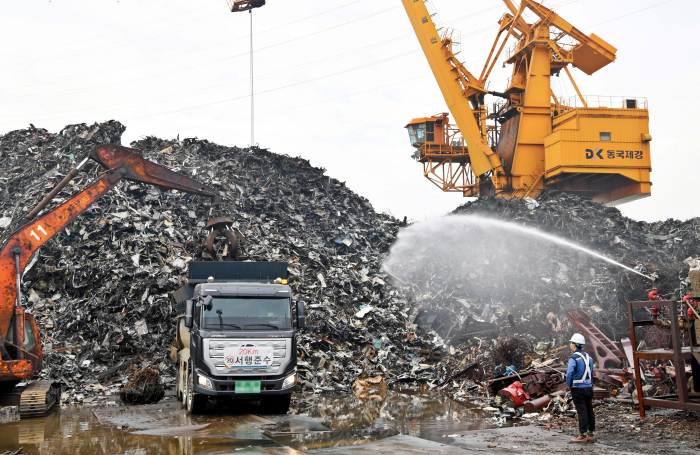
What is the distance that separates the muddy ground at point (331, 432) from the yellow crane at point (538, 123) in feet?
48.5

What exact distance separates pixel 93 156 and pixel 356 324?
8.58m

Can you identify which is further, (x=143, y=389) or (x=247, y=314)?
(x=143, y=389)

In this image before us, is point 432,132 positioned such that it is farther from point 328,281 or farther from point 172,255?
point 172,255

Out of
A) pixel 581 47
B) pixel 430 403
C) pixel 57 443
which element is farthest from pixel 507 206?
pixel 57 443

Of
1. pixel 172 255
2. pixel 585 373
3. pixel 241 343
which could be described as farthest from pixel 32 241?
pixel 585 373

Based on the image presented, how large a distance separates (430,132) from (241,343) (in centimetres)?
1912

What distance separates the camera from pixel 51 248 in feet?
60.0

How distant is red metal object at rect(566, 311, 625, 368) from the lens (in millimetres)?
13383

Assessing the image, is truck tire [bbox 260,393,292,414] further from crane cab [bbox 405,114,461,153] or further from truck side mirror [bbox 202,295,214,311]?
crane cab [bbox 405,114,461,153]

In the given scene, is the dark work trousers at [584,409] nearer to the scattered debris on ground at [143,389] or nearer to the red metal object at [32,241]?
the scattered debris on ground at [143,389]

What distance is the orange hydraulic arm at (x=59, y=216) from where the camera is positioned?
36.8 ft

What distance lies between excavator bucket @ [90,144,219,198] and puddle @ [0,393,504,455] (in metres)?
5.44

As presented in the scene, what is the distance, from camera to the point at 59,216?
40.4ft

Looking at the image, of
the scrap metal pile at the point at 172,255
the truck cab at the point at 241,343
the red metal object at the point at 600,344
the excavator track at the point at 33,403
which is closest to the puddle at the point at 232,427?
the excavator track at the point at 33,403
